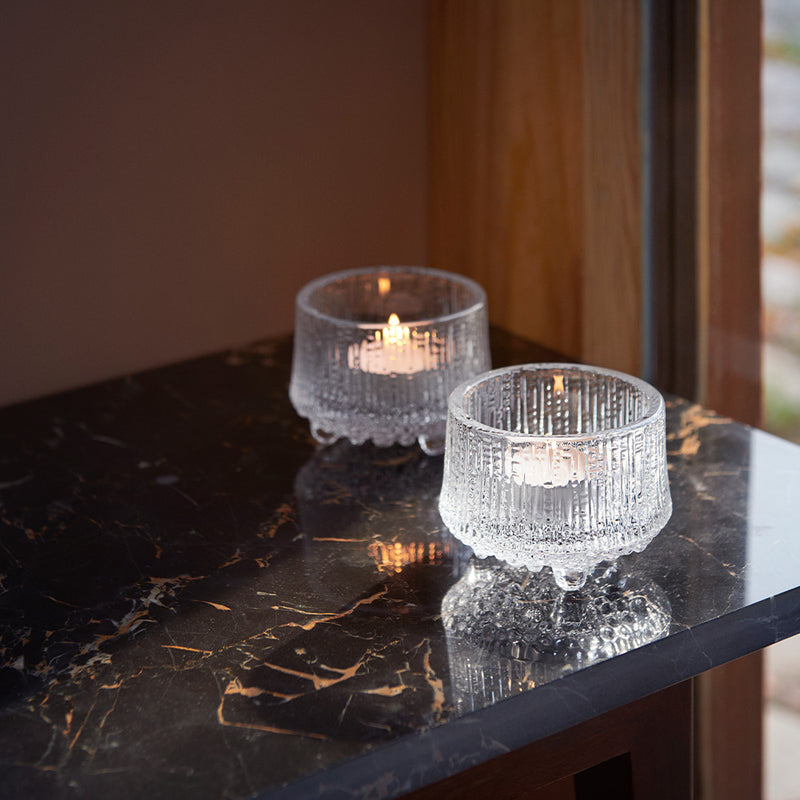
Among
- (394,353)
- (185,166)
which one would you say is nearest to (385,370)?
(394,353)

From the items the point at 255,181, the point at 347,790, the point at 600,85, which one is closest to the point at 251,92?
the point at 255,181

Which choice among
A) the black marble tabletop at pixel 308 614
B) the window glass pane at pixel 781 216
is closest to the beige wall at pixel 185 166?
the black marble tabletop at pixel 308 614

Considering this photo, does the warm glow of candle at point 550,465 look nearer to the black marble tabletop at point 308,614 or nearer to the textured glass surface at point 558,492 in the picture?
the textured glass surface at point 558,492

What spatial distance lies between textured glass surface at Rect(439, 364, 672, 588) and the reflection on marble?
0.09 ft

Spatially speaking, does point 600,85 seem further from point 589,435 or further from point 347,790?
point 347,790

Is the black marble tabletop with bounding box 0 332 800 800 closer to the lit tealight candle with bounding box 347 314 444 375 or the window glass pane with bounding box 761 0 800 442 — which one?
the lit tealight candle with bounding box 347 314 444 375

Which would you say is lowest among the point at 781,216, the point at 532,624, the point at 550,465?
the point at 532,624

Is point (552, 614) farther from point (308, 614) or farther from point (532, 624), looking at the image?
point (308, 614)

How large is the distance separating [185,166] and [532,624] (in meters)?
0.87

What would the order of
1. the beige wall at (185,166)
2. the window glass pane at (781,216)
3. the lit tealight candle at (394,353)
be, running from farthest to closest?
1. the beige wall at (185,166)
2. the window glass pane at (781,216)
3. the lit tealight candle at (394,353)

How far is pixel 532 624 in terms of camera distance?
0.79 metres

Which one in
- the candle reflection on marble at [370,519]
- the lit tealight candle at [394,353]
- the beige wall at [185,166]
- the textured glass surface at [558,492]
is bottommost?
the candle reflection on marble at [370,519]

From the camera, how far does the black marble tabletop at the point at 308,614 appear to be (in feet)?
2.22

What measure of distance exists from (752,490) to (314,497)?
1.31 ft
